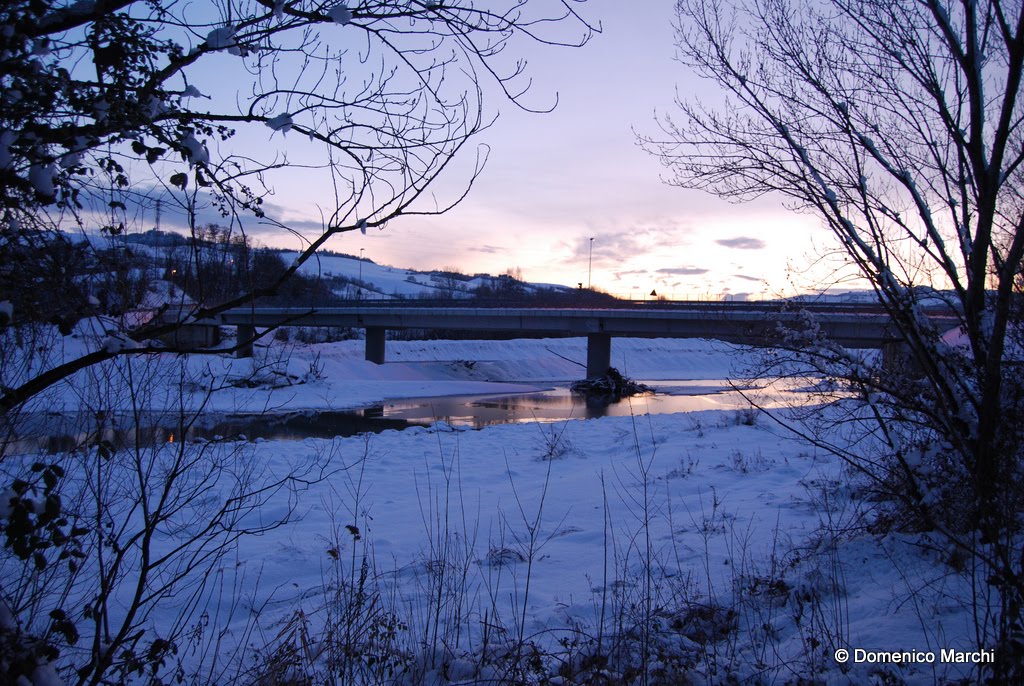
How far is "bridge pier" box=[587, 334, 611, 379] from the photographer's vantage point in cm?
4268

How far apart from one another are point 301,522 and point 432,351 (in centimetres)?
4789

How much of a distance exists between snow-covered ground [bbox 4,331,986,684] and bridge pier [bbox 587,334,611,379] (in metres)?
29.9

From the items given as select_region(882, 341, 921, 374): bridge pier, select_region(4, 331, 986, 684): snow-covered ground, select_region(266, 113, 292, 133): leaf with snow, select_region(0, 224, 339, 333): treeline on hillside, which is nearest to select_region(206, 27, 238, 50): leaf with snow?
select_region(266, 113, 292, 133): leaf with snow

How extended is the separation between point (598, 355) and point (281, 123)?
134ft

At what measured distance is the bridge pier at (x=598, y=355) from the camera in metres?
42.7

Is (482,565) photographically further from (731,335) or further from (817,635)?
(731,335)

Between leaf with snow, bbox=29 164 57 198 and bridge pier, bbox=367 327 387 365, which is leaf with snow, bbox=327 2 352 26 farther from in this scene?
bridge pier, bbox=367 327 387 365

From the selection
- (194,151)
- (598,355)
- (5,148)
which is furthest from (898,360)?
(598,355)

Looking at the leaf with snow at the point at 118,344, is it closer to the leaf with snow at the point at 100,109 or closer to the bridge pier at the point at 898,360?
the leaf with snow at the point at 100,109

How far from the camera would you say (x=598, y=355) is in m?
43.0

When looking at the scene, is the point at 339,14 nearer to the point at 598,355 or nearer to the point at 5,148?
the point at 5,148

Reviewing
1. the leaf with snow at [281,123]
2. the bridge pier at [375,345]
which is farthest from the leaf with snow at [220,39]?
the bridge pier at [375,345]

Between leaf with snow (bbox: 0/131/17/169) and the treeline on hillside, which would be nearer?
leaf with snow (bbox: 0/131/17/169)

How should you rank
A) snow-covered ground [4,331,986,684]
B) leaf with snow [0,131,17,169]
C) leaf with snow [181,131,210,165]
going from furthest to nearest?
snow-covered ground [4,331,986,684], leaf with snow [181,131,210,165], leaf with snow [0,131,17,169]
